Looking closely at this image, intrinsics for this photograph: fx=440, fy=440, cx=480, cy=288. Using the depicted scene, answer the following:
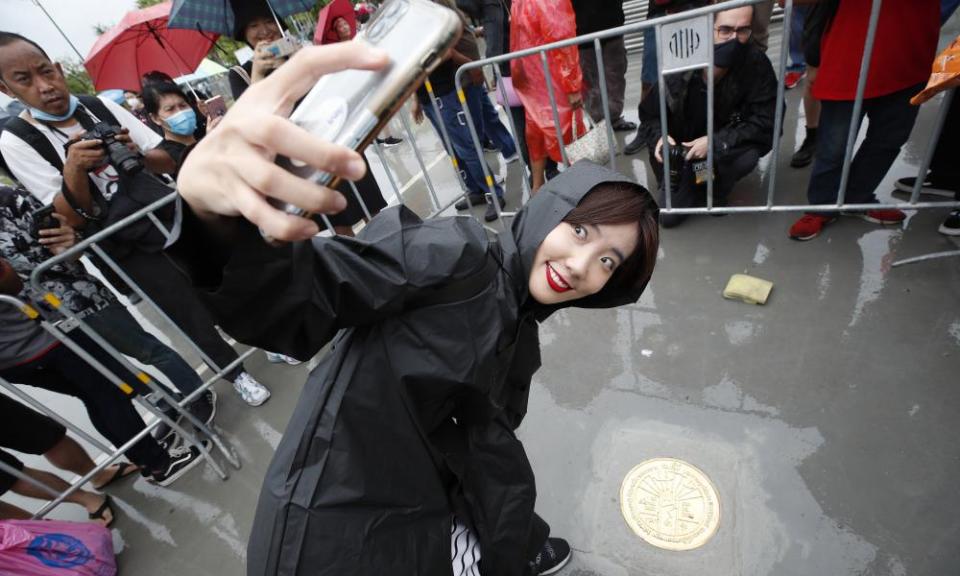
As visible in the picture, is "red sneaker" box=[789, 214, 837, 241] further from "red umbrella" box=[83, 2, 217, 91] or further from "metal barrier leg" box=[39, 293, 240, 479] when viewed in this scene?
"red umbrella" box=[83, 2, 217, 91]

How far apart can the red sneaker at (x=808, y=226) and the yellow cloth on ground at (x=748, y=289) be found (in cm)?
54

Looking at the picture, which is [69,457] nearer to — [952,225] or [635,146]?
[635,146]

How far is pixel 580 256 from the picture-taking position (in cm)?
126

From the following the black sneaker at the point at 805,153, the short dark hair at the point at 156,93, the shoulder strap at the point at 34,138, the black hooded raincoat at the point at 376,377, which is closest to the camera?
the black hooded raincoat at the point at 376,377

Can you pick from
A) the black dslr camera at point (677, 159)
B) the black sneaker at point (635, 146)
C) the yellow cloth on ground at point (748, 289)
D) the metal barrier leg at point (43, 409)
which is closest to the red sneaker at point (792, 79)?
the black sneaker at point (635, 146)

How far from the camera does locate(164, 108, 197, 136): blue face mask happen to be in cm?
327

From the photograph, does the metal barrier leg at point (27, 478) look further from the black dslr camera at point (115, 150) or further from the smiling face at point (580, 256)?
the smiling face at point (580, 256)

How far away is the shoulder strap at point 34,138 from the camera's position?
2.35m

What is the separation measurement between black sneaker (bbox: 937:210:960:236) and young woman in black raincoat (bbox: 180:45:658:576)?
2.72 meters

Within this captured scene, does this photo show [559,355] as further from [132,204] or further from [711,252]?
[132,204]

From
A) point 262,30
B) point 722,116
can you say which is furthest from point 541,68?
point 262,30

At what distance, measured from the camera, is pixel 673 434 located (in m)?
2.22

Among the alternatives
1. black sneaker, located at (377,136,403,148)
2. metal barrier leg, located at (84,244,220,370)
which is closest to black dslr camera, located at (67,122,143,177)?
metal barrier leg, located at (84,244,220,370)

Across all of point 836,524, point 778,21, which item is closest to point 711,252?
point 836,524
